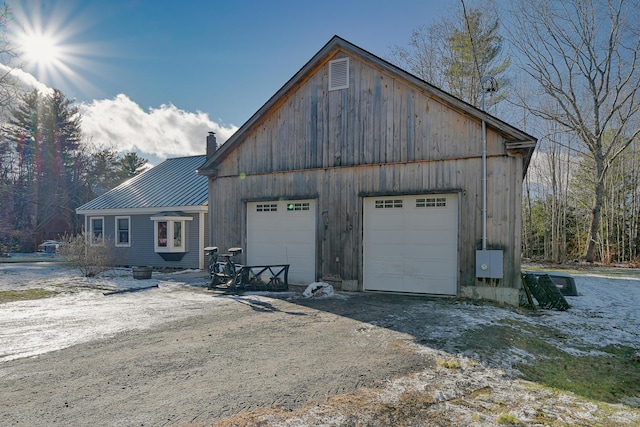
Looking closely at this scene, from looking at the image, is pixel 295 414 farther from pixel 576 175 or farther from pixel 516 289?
pixel 576 175

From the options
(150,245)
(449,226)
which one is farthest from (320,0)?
(150,245)

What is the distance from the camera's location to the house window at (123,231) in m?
17.5

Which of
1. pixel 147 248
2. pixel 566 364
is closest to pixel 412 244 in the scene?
pixel 566 364

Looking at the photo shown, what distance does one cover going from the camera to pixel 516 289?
8188mm

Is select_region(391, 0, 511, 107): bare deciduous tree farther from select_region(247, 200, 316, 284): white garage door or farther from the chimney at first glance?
select_region(247, 200, 316, 284): white garage door

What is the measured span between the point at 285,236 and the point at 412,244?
3.71 metres

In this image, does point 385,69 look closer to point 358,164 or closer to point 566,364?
point 358,164

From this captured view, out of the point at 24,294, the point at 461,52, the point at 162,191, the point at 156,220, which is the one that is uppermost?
the point at 461,52

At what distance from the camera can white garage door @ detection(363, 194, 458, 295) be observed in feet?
29.1

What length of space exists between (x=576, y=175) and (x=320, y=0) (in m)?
21.6

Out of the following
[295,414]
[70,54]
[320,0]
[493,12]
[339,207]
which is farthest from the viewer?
[493,12]

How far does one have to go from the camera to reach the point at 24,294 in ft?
30.6

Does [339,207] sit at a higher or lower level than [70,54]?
lower

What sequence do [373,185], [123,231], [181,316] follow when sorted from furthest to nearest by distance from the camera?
[123,231] → [373,185] → [181,316]
